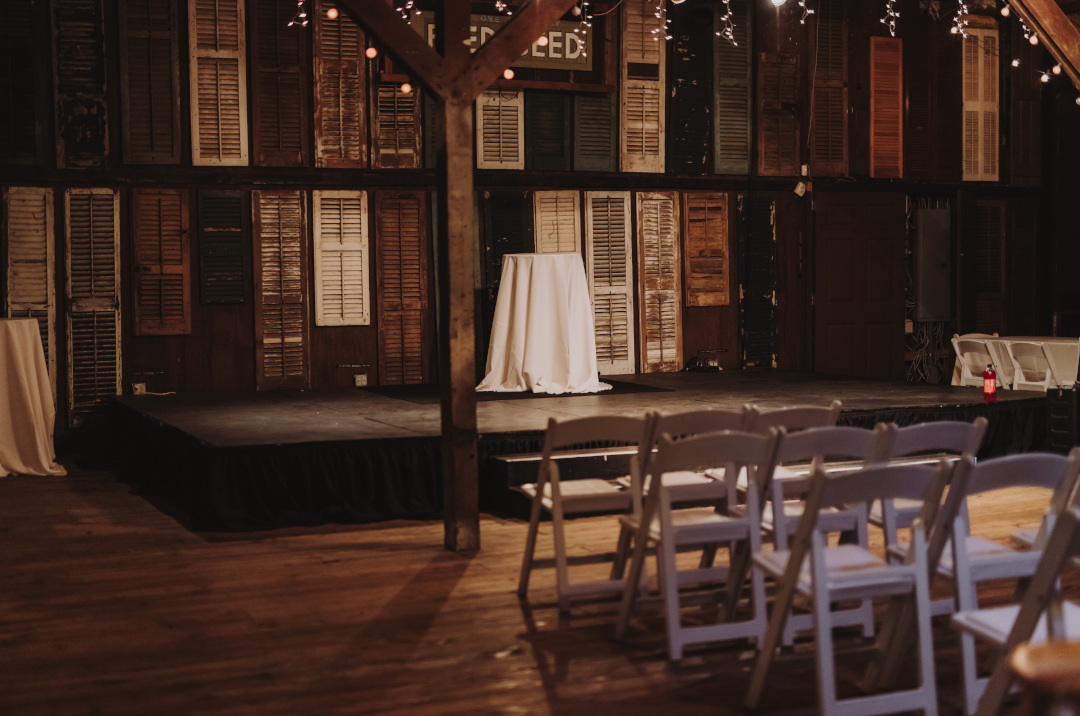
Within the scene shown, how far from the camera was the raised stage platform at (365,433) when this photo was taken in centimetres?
595

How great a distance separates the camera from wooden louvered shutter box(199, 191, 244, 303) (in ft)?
29.1

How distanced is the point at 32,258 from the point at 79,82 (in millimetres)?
1353

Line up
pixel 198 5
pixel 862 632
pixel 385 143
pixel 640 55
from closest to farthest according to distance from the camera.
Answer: pixel 862 632 → pixel 198 5 → pixel 385 143 → pixel 640 55

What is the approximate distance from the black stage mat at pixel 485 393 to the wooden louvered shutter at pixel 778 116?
2855 millimetres

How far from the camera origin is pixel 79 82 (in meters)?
8.45

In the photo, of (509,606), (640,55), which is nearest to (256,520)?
(509,606)

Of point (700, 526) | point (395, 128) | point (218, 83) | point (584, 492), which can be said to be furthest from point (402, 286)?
point (700, 526)

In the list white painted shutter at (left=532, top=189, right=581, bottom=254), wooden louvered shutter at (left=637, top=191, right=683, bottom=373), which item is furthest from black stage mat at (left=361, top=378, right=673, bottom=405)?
white painted shutter at (left=532, top=189, right=581, bottom=254)

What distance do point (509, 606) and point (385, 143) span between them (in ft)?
19.1

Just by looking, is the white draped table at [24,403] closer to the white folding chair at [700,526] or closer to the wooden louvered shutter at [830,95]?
the white folding chair at [700,526]

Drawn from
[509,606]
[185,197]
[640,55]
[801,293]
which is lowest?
[509,606]

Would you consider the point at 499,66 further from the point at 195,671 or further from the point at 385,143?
the point at 385,143

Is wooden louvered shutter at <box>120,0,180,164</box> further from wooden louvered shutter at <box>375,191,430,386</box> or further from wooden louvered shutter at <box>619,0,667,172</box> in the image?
wooden louvered shutter at <box>619,0,667,172</box>

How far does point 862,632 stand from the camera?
3.89 m
